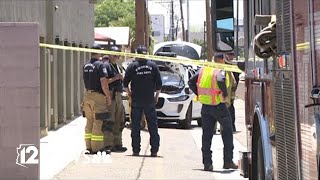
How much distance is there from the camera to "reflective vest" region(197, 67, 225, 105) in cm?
958

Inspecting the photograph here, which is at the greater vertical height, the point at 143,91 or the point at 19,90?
the point at 19,90

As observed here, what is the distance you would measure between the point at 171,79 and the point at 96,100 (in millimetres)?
6988

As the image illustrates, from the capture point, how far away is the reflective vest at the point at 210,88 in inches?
377

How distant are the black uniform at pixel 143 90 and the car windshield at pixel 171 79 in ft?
21.1

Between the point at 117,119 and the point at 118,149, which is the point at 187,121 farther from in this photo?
the point at 117,119

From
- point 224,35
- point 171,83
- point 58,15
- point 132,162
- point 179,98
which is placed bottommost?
point 132,162

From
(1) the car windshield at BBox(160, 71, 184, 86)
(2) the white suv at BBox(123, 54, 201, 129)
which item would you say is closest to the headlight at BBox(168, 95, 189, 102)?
(2) the white suv at BBox(123, 54, 201, 129)

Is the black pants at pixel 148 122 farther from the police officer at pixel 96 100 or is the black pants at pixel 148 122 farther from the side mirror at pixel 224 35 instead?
the side mirror at pixel 224 35

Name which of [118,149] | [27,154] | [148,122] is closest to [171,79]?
[118,149]

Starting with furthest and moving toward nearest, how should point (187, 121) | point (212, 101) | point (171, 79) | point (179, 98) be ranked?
1. point (171, 79)
2. point (187, 121)
3. point (179, 98)
4. point (212, 101)

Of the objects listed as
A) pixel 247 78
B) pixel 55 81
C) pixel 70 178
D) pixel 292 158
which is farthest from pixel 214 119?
pixel 55 81

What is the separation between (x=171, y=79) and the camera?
59.5ft

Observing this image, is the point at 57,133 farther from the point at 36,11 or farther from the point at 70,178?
the point at 70,178

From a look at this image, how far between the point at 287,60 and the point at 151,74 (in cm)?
711
